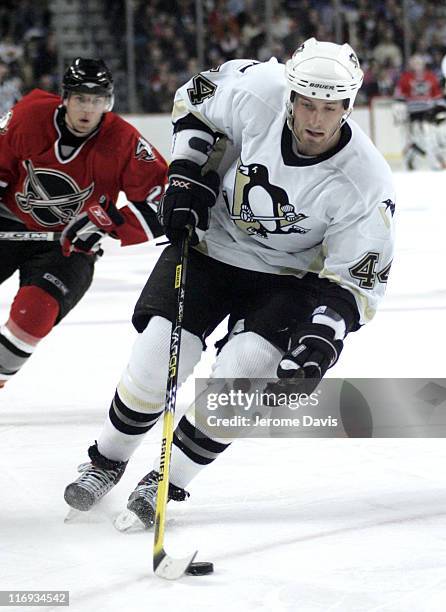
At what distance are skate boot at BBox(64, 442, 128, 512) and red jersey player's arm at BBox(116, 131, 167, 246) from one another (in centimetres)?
75

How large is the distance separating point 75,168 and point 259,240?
84cm

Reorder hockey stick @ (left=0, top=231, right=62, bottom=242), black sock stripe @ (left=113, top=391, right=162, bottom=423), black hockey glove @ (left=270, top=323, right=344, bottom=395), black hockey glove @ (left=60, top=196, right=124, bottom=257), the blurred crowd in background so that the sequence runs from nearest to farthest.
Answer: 1. black hockey glove @ (left=270, top=323, right=344, bottom=395)
2. black sock stripe @ (left=113, top=391, right=162, bottom=423)
3. black hockey glove @ (left=60, top=196, right=124, bottom=257)
4. hockey stick @ (left=0, top=231, right=62, bottom=242)
5. the blurred crowd in background

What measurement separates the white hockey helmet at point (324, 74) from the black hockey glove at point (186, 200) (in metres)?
0.26

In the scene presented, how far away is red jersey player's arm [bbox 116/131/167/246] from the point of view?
3012 mm

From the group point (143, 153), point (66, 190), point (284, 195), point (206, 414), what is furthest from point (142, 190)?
point (206, 414)

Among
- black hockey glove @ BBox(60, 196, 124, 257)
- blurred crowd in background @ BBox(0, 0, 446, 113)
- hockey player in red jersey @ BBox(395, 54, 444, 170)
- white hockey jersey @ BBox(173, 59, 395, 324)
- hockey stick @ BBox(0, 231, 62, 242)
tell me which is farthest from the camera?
blurred crowd in background @ BBox(0, 0, 446, 113)

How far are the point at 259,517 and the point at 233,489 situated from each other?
191mm

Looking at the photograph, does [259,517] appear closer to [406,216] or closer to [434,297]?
[434,297]

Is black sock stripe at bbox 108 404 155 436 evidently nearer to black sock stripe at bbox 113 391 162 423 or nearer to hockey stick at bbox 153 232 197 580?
black sock stripe at bbox 113 391 162 423

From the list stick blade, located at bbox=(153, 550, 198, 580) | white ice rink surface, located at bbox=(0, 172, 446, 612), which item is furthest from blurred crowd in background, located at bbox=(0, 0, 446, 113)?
stick blade, located at bbox=(153, 550, 198, 580)

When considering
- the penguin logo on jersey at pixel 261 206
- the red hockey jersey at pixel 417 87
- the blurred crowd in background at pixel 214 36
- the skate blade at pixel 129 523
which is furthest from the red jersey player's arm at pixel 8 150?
the red hockey jersey at pixel 417 87

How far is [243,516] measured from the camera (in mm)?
2379

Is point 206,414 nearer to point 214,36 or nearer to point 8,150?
point 8,150

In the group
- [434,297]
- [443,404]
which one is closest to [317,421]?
[443,404]
